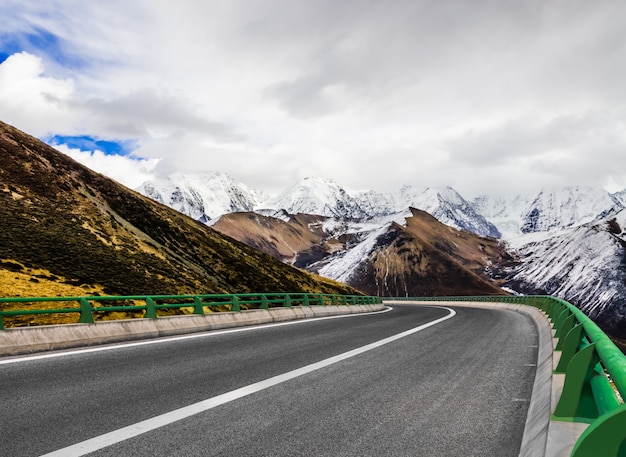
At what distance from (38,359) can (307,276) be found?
314 feet

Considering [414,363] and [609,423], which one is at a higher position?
[609,423]

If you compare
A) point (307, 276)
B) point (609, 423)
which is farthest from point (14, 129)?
point (609, 423)

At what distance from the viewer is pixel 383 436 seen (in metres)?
5.04

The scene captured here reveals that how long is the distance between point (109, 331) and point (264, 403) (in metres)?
7.47

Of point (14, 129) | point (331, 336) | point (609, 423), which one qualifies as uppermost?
point (14, 129)

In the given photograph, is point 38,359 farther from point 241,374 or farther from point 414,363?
point 414,363

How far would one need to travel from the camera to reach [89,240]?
44.7 m

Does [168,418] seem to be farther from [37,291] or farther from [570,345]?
[37,291]

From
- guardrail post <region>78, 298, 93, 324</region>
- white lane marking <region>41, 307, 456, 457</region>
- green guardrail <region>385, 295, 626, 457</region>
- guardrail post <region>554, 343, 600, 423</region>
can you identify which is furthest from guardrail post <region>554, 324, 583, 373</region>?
guardrail post <region>78, 298, 93, 324</region>

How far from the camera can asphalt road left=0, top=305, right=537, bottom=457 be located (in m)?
4.69

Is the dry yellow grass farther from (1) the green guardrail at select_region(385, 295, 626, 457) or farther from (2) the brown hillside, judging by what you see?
(1) the green guardrail at select_region(385, 295, 626, 457)

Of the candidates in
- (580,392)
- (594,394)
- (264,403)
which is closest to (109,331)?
(264,403)

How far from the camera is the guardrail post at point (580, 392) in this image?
4457 mm

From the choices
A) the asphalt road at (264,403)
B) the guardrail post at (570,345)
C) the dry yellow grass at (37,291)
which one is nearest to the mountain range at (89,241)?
the dry yellow grass at (37,291)
